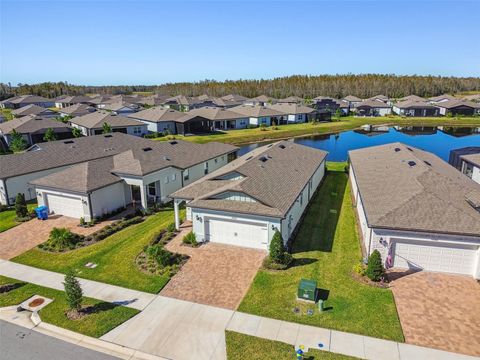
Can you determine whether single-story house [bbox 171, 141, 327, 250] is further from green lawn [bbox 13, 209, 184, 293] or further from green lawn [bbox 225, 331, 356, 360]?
green lawn [bbox 225, 331, 356, 360]

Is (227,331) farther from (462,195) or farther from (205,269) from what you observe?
(462,195)

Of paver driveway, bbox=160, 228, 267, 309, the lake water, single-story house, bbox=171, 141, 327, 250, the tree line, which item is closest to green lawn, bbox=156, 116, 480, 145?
the lake water

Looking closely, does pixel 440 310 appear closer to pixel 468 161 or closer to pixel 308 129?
pixel 468 161

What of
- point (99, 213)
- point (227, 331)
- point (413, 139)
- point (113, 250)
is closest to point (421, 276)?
point (227, 331)

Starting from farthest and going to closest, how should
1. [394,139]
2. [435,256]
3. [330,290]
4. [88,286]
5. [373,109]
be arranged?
[373,109]
[394,139]
[435,256]
[88,286]
[330,290]

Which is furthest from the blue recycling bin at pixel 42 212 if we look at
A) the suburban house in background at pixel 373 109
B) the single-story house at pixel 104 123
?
the suburban house in background at pixel 373 109

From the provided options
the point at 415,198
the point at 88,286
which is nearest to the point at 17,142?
Result: the point at 88,286
